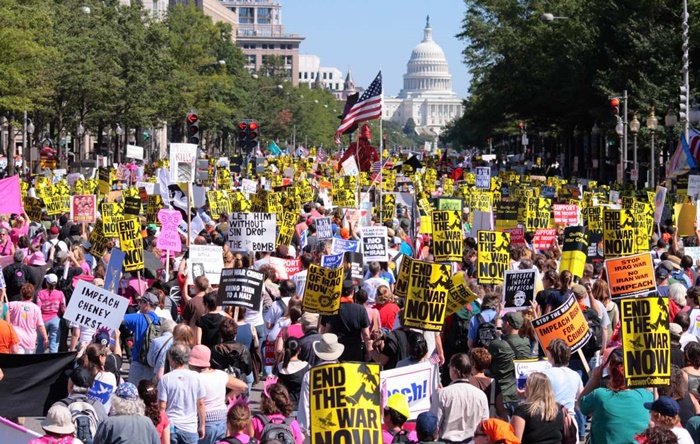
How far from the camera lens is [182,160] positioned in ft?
84.0

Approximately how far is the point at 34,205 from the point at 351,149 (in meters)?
16.9

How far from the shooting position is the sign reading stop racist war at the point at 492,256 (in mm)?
16891

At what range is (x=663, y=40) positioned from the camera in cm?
5472

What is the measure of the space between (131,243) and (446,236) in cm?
410

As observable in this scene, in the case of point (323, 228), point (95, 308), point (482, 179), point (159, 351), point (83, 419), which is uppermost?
point (482, 179)

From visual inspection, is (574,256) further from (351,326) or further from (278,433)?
(278,433)

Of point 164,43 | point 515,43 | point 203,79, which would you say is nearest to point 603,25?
point 515,43

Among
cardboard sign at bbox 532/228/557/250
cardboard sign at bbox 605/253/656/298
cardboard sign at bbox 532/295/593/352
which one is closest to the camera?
cardboard sign at bbox 532/295/593/352

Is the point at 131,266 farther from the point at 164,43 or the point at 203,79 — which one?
the point at 203,79

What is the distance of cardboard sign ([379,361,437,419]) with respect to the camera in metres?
10.6

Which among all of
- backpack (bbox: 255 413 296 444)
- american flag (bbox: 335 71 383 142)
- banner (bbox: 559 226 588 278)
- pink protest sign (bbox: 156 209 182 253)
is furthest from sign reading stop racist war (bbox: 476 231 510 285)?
american flag (bbox: 335 71 383 142)

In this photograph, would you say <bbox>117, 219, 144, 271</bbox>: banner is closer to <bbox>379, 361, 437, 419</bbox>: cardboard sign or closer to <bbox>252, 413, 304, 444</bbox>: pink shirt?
<bbox>379, 361, 437, 419</bbox>: cardboard sign

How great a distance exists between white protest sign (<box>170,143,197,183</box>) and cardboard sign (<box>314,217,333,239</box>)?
2996 mm

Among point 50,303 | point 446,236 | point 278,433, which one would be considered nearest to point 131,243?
point 50,303
